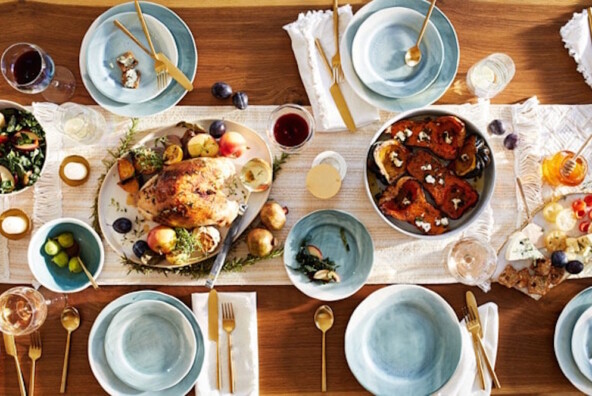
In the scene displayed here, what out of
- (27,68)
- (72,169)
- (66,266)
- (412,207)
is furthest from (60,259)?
(412,207)

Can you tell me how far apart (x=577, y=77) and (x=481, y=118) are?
0.38 meters

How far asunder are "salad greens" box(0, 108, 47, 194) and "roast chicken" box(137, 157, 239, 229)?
39 centimetres

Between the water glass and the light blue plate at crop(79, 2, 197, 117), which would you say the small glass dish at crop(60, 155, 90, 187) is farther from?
the water glass

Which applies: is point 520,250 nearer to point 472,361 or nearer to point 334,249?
point 472,361

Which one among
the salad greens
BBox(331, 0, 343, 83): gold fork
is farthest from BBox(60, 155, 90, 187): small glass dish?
BBox(331, 0, 343, 83): gold fork

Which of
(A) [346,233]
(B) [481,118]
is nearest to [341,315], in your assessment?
(A) [346,233]

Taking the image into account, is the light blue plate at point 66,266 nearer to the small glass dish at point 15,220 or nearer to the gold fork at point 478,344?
the small glass dish at point 15,220

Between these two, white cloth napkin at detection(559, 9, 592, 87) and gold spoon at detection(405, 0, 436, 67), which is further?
white cloth napkin at detection(559, 9, 592, 87)

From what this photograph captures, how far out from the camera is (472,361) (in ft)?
6.67

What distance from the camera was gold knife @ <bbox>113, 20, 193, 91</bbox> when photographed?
2000mm

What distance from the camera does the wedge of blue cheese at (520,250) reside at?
2066mm

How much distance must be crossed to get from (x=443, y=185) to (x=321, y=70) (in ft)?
1.92

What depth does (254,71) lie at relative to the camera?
212 cm

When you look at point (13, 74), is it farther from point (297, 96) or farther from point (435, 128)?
point (435, 128)
